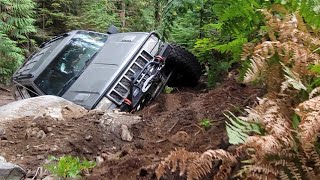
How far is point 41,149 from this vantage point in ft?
14.7

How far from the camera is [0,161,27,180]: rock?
3.37 meters

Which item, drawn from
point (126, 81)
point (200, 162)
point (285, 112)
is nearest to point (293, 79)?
point (285, 112)

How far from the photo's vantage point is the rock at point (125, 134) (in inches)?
190

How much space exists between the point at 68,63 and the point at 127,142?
3.52 meters

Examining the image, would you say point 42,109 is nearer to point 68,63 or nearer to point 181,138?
point 68,63

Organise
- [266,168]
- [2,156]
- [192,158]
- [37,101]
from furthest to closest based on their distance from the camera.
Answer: [37,101], [2,156], [192,158], [266,168]

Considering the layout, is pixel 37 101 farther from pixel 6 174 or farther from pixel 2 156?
pixel 6 174

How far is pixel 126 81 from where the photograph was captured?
706 centimetres

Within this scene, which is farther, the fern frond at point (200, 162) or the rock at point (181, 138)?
the rock at point (181, 138)

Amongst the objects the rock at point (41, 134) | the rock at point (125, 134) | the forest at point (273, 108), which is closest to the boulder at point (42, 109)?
the rock at point (41, 134)

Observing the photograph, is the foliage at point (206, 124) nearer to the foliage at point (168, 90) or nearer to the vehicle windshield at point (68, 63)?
the vehicle windshield at point (68, 63)

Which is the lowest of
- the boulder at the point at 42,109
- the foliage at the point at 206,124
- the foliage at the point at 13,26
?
the foliage at the point at 13,26

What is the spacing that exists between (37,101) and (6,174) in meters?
3.16

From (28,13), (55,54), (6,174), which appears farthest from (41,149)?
(28,13)
